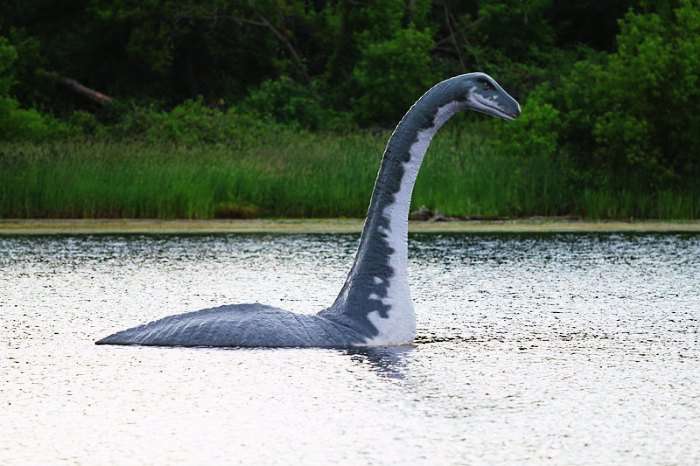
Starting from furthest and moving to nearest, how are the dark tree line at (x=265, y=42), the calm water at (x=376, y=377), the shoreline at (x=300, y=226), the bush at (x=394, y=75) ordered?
the dark tree line at (x=265, y=42)
the bush at (x=394, y=75)
the shoreline at (x=300, y=226)
the calm water at (x=376, y=377)

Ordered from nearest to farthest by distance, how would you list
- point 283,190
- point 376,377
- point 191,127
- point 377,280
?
point 376,377 < point 377,280 < point 283,190 < point 191,127

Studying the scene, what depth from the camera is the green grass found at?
20.4 m

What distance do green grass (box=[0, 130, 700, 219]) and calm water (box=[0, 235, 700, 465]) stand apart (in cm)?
659

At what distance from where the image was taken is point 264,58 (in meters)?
32.8

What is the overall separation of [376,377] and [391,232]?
98cm

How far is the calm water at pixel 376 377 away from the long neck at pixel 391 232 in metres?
0.26

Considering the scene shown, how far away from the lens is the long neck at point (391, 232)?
28.3 ft

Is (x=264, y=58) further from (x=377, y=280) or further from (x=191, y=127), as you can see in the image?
(x=377, y=280)

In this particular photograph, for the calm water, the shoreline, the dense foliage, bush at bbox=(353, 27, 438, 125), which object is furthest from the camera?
bush at bbox=(353, 27, 438, 125)

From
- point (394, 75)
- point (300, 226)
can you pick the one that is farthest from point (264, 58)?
point (300, 226)

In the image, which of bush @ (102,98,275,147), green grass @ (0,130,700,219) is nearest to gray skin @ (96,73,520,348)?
green grass @ (0,130,700,219)

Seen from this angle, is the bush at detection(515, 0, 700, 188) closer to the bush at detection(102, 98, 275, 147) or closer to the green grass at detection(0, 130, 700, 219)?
the green grass at detection(0, 130, 700, 219)

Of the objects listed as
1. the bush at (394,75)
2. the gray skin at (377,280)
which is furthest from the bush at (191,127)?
the gray skin at (377,280)

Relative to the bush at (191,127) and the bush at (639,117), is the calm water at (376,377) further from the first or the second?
the bush at (191,127)
